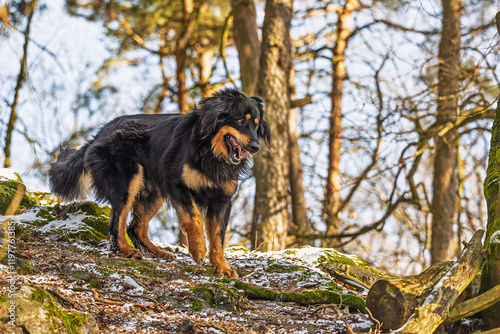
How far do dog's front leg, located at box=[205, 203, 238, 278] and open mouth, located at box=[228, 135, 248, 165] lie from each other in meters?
0.65

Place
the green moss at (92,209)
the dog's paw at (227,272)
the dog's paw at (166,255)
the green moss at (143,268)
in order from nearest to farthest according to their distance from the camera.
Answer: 1. the green moss at (143,268)
2. the dog's paw at (227,272)
3. the dog's paw at (166,255)
4. the green moss at (92,209)

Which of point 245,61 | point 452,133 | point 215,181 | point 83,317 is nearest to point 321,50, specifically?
point 245,61

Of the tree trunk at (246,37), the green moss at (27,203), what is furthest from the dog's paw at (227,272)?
the tree trunk at (246,37)

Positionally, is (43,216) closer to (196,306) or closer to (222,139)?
(222,139)

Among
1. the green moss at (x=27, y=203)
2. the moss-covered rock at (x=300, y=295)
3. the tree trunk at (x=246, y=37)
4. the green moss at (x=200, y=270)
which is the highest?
the tree trunk at (x=246, y=37)

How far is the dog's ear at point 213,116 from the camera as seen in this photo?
17.4 ft

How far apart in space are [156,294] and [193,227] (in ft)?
5.10

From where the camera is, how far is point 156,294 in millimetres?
3906

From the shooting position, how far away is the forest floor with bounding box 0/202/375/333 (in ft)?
10.0

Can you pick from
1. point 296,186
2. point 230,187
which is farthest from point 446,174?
point 230,187

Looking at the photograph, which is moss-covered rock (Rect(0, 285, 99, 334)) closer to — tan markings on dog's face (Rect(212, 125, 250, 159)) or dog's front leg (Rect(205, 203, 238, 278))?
dog's front leg (Rect(205, 203, 238, 278))

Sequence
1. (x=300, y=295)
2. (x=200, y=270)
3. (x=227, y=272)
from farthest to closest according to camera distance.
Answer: (x=227, y=272), (x=200, y=270), (x=300, y=295)

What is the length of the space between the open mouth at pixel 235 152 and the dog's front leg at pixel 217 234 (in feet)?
2.14

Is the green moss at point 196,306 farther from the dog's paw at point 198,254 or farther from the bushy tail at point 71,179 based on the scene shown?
the bushy tail at point 71,179
